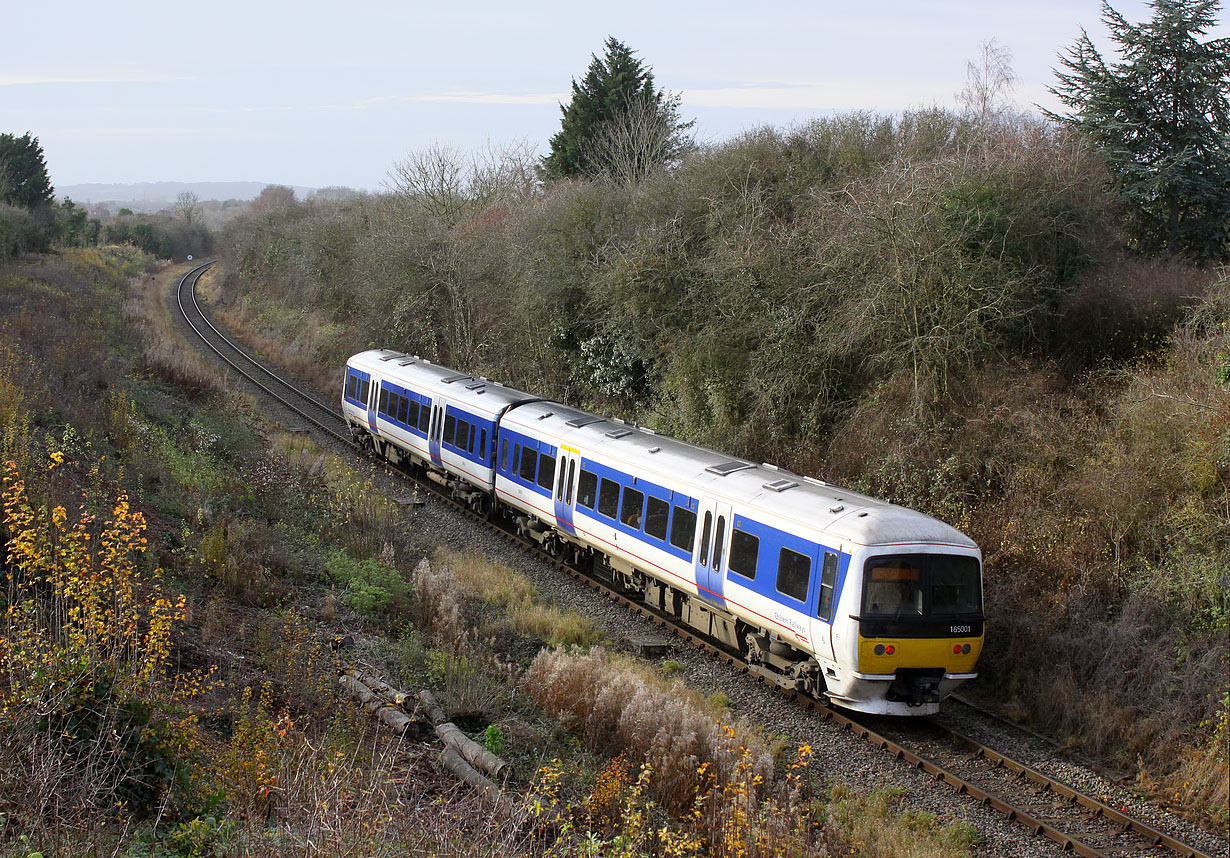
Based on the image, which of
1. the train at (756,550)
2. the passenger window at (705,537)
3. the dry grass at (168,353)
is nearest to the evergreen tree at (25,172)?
the dry grass at (168,353)

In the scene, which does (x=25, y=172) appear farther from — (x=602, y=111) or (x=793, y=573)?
(x=793, y=573)

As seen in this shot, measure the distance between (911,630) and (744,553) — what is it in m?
2.23

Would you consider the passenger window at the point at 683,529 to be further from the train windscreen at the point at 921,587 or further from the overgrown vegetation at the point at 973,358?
the overgrown vegetation at the point at 973,358

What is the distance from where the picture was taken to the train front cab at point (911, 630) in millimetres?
9320

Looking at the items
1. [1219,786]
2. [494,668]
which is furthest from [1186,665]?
[494,668]

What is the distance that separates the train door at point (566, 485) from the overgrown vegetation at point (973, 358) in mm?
4116

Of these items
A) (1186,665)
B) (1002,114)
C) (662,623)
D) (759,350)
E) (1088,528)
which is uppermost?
(1002,114)

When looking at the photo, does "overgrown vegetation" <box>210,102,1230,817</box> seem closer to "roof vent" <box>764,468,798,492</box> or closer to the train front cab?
the train front cab

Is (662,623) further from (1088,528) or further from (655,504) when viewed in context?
(1088,528)

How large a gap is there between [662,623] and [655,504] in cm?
184

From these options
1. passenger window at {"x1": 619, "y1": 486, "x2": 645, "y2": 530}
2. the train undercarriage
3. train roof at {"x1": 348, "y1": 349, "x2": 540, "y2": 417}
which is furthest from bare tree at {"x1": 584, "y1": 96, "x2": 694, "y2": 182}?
passenger window at {"x1": 619, "y1": 486, "x2": 645, "y2": 530}

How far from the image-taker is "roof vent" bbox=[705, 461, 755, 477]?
38.9ft

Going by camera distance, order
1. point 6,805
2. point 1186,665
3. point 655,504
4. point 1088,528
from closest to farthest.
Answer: point 6,805, point 1186,665, point 1088,528, point 655,504

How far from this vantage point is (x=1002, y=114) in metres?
17.6
